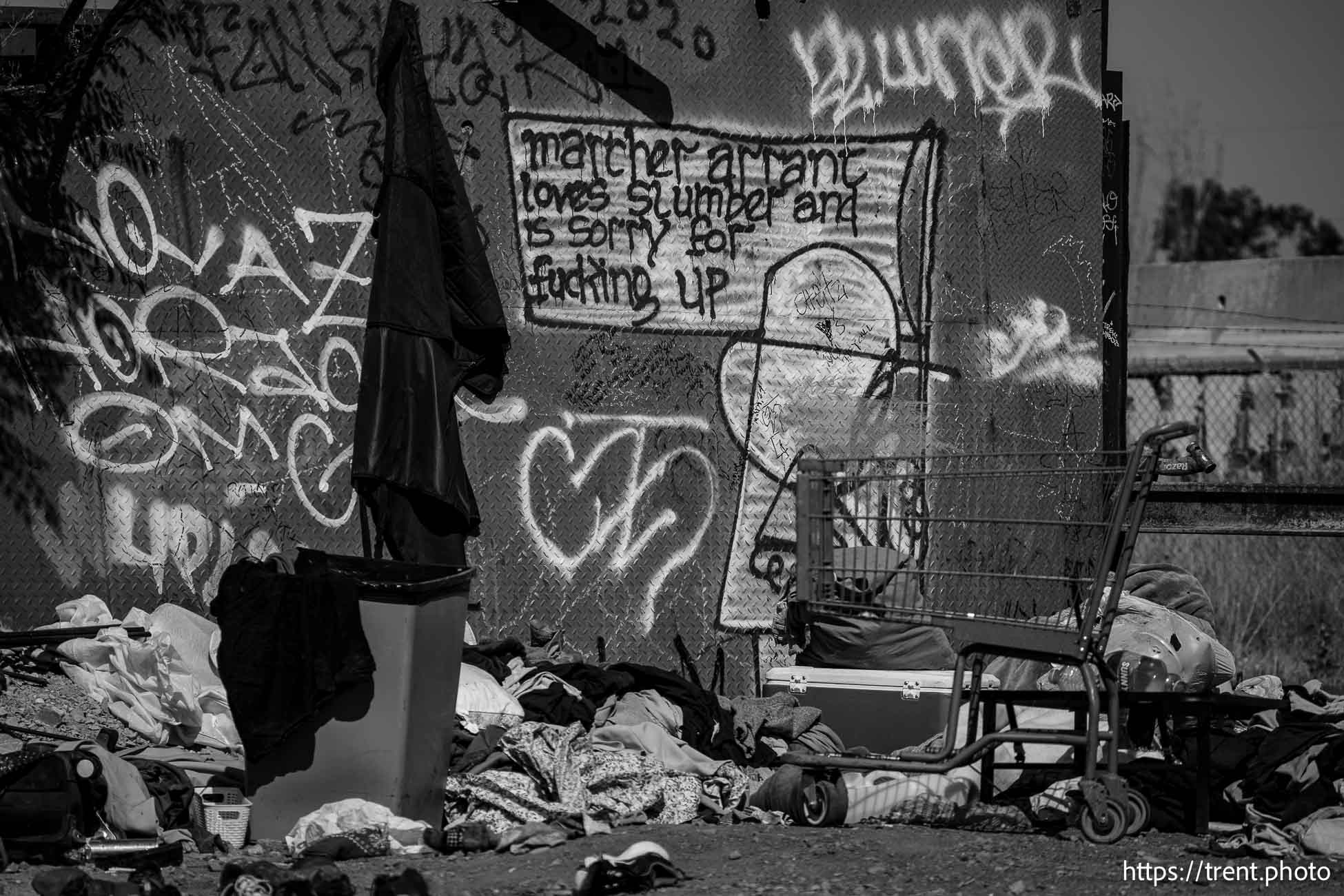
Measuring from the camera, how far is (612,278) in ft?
24.6

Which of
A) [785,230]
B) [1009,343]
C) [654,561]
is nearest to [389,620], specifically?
[654,561]

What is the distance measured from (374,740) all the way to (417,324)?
7.94 ft

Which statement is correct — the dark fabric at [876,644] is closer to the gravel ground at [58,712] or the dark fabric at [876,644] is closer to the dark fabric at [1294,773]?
the dark fabric at [1294,773]

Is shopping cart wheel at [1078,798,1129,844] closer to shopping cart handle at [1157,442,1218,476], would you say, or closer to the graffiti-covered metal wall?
shopping cart handle at [1157,442,1218,476]

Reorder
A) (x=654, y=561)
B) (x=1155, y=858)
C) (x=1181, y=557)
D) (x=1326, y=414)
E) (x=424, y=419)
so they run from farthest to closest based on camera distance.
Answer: (x=1326, y=414) < (x=1181, y=557) < (x=654, y=561) < (x=424, y=419) < (x=1155, y=858)

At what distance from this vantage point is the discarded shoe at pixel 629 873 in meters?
4.43

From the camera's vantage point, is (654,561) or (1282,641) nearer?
(654,561)

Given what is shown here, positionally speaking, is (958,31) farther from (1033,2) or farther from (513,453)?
(513,453)

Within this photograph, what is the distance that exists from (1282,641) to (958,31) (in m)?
5.46

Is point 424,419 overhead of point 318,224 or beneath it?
beneath

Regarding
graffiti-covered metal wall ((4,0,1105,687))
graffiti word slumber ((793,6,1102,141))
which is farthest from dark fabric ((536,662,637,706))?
graffiti word slumber ((793,6,1102,141))

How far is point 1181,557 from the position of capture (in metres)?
12.8

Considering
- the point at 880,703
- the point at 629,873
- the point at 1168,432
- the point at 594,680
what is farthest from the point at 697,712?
the point at 1168,432

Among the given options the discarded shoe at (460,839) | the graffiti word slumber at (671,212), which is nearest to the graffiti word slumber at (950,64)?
the graffiti word slumber at (671,212)
